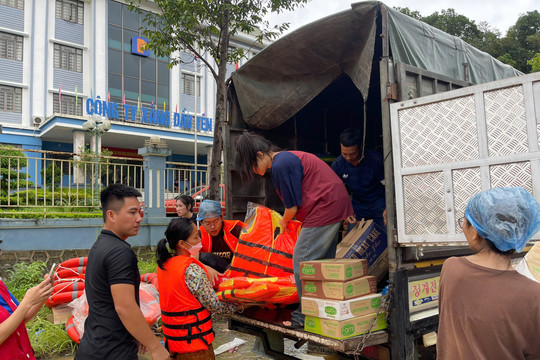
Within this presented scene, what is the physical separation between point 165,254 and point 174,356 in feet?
2.36

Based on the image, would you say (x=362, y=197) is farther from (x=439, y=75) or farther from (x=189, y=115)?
(x=189, y=115)

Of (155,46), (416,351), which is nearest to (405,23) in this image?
(416,351)

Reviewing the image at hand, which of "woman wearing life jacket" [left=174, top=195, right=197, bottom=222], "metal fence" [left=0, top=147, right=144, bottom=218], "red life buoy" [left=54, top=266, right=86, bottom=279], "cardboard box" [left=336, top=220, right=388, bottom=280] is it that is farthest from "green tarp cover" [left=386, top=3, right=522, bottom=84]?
"metal fence" [left=0, top=147, right=144, bottom=218]

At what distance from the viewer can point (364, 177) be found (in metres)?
4.25

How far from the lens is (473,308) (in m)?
1.40

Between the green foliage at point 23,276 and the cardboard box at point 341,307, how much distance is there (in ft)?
16.1

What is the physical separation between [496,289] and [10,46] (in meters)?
22.9

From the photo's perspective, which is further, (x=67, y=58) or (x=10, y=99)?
(x=67, y=58)

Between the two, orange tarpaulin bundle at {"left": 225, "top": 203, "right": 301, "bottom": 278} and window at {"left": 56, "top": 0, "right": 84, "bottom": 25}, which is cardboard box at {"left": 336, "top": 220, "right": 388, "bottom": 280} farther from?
window at {"left": 56, "top": 0, "right": 84, "bottom": 25}

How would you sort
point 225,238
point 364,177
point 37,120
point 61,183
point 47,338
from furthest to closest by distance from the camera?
point 37,120 < point 61,183 < point 47,338 < point 364,177 < point 225,238

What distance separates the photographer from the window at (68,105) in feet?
65.9

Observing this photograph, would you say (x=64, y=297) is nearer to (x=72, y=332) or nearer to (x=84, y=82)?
(x=72, y=332)

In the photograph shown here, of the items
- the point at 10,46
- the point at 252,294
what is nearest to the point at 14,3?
the point at 10,46

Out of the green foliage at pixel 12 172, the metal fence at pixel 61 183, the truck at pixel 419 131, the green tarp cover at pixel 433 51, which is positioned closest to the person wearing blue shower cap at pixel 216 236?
the truck at pixel 419 131
